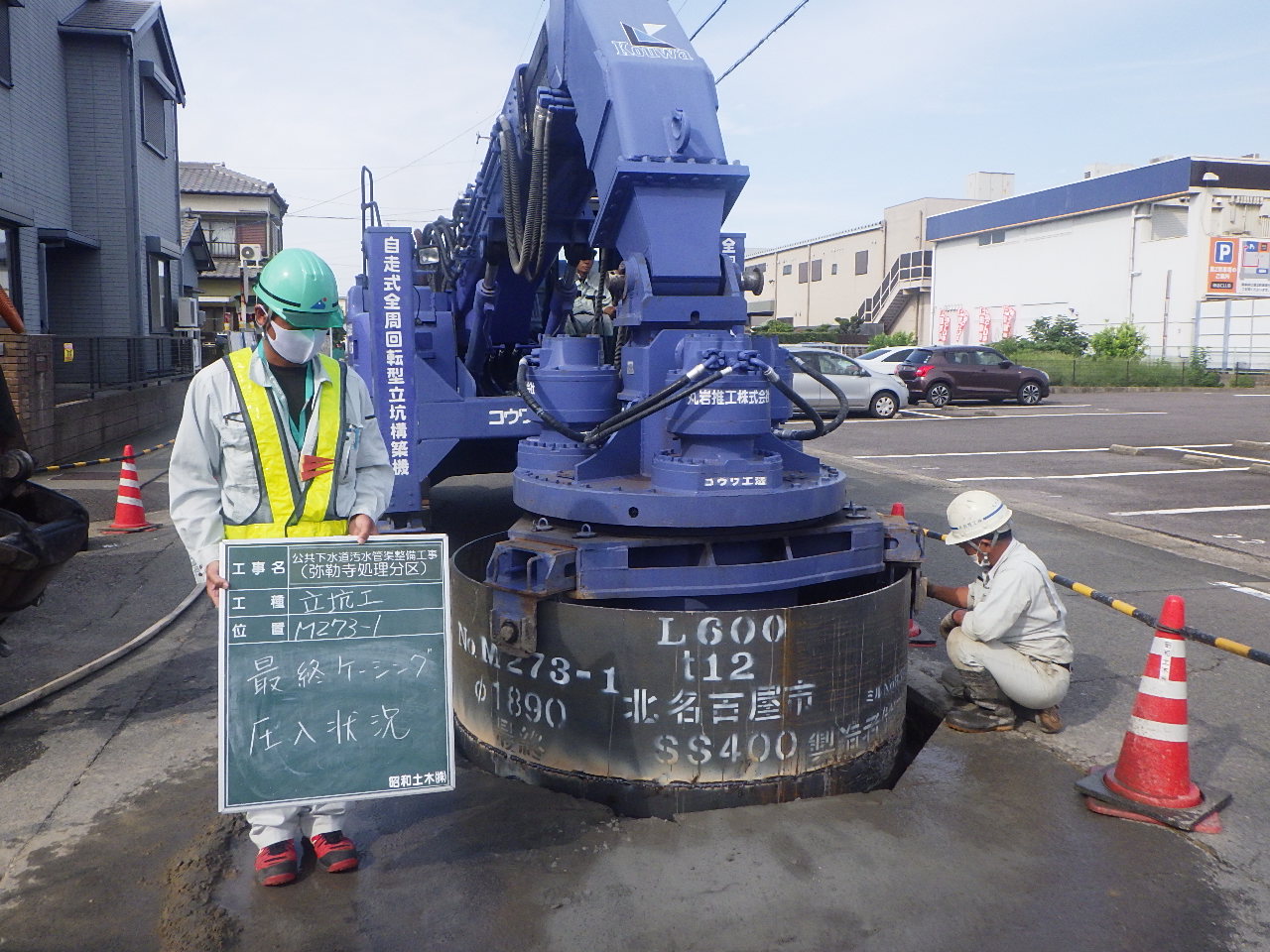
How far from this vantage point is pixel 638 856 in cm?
373

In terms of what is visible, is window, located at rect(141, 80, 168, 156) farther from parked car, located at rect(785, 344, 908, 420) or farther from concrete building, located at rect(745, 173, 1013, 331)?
concrete building, located at rect(745, 173, 1013, 331)

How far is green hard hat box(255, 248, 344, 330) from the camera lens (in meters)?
3.43

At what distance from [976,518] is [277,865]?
10.9ft

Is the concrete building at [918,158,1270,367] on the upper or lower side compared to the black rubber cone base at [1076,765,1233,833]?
upper

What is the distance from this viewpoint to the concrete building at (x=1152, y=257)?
37.8 m

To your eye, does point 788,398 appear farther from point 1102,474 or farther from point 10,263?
point 10,263

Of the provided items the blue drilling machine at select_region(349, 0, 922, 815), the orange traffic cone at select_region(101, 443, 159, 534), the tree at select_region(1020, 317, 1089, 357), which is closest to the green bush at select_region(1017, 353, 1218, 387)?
the tree at select_region(1020, 317, 1089, 357)

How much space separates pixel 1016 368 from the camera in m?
26.6

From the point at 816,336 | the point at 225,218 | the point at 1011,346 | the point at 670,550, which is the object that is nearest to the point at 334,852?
the point at 670,550

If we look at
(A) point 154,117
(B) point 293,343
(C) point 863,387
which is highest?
(A) point 154,117

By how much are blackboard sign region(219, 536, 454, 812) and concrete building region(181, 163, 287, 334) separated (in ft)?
144

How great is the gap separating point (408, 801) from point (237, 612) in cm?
126

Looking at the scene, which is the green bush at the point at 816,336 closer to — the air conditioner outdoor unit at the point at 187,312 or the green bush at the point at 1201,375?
the green bush at the point at 1201,375

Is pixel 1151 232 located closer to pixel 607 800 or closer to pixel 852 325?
pixel 852 325
